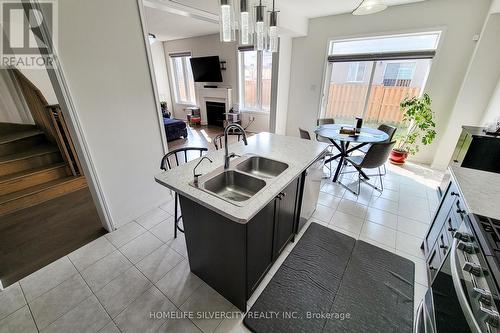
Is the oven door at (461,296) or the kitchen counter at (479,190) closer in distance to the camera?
the oven door at (461,296)

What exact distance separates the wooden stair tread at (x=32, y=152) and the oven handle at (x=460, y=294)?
15.0ft

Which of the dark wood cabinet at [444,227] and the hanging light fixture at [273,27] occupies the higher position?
the hanging light fixture at [273,27]

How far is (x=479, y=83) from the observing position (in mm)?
3027

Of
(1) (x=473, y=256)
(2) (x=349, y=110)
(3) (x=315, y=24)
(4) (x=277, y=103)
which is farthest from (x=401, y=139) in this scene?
(1) (x=473, y=256)

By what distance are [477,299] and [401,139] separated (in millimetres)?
3769

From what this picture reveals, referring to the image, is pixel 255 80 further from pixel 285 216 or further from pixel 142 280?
pixel 142 280

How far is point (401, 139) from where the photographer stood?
12.7 feet

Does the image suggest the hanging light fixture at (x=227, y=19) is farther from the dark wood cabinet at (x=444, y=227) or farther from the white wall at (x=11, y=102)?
the white wall at (x=11, y=102)

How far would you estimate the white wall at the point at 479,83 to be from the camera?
286cm

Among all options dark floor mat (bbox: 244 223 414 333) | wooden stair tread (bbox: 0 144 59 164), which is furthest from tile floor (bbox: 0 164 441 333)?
wooden stair tread (bbox: 0 144 59 164)

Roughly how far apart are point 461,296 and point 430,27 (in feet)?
13.6

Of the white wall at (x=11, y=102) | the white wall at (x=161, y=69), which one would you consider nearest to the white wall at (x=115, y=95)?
the white wall at (x=11, y=102)

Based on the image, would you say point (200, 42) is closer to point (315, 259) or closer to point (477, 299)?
point (315, 259)

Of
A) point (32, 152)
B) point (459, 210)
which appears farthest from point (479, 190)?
point (32, 152)
